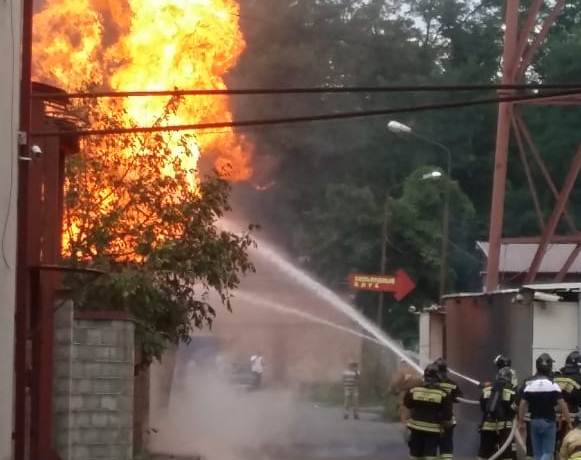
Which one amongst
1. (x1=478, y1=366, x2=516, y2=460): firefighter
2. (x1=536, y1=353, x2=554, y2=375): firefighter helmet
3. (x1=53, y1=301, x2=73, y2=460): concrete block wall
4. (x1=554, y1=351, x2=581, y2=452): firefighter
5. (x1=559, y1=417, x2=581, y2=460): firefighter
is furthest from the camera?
(x1=554, y1=351, x2=581, y2=452): firefighter

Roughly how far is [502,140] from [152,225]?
853 cm

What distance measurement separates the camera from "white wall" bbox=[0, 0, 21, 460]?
10.5m

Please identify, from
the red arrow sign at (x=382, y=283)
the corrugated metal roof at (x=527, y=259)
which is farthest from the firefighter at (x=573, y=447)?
the corrugated metal roof at (x=527, y=259)

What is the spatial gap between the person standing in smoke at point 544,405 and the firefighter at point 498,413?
374 millimetres

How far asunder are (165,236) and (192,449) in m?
4.20

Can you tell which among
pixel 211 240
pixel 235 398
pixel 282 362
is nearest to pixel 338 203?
pixel 282 362

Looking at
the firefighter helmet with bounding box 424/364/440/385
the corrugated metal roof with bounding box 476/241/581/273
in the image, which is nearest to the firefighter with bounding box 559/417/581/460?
the firefighter helmet with bounding box 424/364/440/385

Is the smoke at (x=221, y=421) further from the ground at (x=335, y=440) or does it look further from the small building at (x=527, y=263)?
the small building at (x=527, y=263)

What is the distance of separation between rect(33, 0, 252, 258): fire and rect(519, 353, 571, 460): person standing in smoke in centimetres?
514

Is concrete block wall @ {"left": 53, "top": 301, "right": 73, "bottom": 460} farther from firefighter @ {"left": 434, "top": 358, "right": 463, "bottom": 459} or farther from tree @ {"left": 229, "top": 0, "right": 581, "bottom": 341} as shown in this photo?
tree @ {"left": 229, "top": 0, "right": 581, "bottom": 341}

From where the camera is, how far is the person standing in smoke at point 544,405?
15406 mm

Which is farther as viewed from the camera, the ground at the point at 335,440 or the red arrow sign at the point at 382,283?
the red arrow sign at the point at 382,283

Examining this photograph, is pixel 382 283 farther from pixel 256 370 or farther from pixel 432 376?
pixel 432 376

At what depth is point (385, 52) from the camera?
171ft
